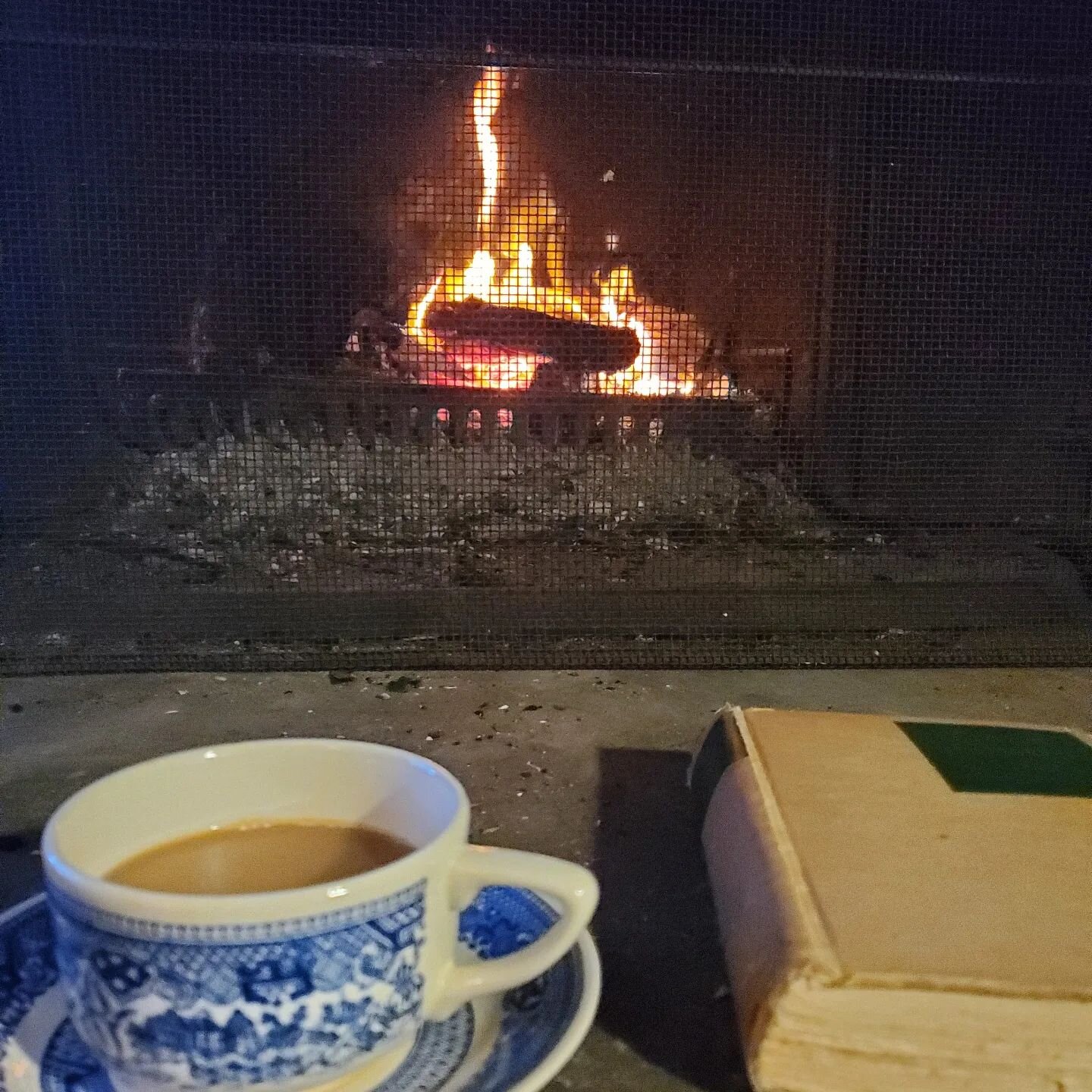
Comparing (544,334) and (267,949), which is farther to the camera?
(544,334)

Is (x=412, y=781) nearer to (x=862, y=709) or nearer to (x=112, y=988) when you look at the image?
(x=112, y=988)

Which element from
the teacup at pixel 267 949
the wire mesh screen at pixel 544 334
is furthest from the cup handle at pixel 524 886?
the wire mesh screen at pixel 544 334

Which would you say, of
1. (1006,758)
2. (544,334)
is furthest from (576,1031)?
(544,334)

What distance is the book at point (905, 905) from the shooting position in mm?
315

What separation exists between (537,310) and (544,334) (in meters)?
0.02

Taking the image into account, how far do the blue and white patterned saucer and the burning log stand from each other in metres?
0.64

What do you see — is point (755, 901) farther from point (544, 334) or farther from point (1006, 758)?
point (544, 334)

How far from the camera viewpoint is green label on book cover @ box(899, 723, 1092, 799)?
0.44 metres

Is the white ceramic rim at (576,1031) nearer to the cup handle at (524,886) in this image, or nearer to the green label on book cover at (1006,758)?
the cup handle at (524,886)

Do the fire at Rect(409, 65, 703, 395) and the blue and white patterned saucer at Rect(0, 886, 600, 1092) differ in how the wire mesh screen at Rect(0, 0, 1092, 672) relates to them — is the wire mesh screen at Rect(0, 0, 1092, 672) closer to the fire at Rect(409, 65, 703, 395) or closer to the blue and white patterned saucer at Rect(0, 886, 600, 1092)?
the fire at Rect(409, 65, 703, 395)

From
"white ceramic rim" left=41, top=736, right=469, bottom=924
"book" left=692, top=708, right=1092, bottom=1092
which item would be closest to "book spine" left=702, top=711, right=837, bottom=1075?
"book" left=692, top=708, right=1092, bottom=1092

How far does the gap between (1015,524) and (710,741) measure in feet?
1.66

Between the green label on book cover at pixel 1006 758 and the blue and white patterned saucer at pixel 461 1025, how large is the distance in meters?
0.20

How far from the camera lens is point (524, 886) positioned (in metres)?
0.30
